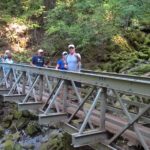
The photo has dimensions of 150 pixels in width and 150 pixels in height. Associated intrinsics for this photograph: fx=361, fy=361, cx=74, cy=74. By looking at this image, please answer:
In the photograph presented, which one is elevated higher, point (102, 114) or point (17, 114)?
point (102, 114)

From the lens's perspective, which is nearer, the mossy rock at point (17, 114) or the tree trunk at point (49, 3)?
the mossy rock at point (17, 114)

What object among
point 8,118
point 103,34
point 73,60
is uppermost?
point 103,34

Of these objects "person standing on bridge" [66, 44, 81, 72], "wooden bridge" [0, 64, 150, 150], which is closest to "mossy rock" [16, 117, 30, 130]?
"wooden bridge" [0, 64, 150, 150]

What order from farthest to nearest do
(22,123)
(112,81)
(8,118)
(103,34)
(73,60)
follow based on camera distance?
(103,34), (8,118), (22,123), (73,60), (112,81)

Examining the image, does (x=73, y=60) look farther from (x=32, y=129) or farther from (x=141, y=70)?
(x=141, y=70)

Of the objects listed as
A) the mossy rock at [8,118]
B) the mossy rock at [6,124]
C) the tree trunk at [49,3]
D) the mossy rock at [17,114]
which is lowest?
the mossy rock at [6,124]

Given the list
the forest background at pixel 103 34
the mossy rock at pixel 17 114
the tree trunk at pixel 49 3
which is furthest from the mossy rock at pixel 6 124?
the tree trunk at pixel 49 3

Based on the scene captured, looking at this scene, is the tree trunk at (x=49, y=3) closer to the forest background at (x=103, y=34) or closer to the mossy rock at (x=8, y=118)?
the forest background at (x=103, y=34)

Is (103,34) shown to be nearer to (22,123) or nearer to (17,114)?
(17,114)

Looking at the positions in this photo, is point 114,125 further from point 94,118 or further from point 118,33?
point 118,33

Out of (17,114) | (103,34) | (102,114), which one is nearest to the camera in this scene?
(102,114)

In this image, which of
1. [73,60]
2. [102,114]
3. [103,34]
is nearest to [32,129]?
[73,60]

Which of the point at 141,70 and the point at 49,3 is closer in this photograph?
the point at 141,70

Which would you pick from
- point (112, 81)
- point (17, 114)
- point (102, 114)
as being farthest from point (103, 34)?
point (112, 81)
